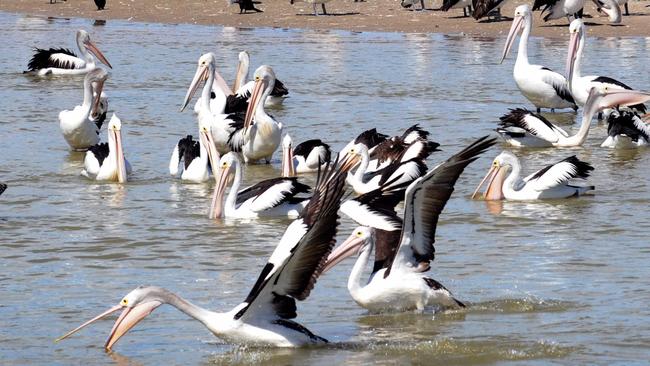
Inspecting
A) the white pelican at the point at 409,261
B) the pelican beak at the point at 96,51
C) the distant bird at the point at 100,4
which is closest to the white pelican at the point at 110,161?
the white pelican at the point at 409,261

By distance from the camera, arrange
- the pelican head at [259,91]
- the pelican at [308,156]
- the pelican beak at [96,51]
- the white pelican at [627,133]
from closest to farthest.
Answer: the pelican at [308,156] < the pelican head at [259,91] < the white pelican at [627,133] < the pelican beak at [96,51]

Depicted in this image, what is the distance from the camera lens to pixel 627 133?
11.0 metres

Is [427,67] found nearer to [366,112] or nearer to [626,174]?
[366,112]

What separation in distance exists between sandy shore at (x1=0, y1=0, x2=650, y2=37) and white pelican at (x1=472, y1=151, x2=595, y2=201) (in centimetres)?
1140

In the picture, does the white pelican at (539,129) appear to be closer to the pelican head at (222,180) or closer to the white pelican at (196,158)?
the white pelican at (196,158)

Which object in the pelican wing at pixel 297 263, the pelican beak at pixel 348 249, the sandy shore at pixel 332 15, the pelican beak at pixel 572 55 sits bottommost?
the sandy shore at pixel 332 15

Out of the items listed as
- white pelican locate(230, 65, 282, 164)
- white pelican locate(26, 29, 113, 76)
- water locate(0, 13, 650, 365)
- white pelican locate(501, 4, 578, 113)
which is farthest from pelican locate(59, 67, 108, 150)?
white pelican locate(26, 29, 113, 76)

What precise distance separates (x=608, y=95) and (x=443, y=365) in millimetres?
6603

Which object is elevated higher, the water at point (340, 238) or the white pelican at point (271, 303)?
the white pelican at point (271, 303)

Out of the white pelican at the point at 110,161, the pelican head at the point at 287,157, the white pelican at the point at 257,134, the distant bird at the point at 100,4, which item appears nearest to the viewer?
the pelican head at the point at 287,157

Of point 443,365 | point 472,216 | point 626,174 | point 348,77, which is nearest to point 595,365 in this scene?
point 443,365

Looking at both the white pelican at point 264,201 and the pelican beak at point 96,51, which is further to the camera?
the pelican beak at point 96,51

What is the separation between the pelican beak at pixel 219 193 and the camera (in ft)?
28.5

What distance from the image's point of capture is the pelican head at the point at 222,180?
28.5 feet
